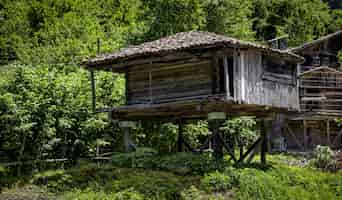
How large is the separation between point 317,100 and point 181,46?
20.4m

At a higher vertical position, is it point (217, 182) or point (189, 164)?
point (189, 164)

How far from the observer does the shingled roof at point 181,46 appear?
16.4 metres

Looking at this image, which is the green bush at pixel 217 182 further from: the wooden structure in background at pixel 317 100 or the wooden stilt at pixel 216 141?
the wooden structure in background at pixel 317 100

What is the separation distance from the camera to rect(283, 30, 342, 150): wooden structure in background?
114 feet

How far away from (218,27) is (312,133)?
406 inches

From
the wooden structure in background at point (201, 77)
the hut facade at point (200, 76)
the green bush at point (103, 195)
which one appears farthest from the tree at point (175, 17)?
the green bush at point (103, 195)

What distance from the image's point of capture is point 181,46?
16766mm

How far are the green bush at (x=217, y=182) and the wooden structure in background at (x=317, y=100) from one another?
1832 centimetres

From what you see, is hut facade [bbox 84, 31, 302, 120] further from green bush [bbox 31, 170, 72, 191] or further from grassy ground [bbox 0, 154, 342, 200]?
green bush [bbox 31, 170, 72, 191]

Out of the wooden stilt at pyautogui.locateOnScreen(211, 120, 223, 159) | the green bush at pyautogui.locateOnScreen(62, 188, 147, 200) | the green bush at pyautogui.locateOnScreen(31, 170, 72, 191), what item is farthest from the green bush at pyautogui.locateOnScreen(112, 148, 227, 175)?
the green bush at pyautogui.locateOnScreen(62, 188, 147, 200)

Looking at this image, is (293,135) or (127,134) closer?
(127,134)

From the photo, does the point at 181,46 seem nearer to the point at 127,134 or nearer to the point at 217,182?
the point at 217,182

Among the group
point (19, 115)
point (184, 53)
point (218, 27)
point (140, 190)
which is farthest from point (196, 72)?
point (218, 27)

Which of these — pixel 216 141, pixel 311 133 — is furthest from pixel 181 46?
pixel 311 133
